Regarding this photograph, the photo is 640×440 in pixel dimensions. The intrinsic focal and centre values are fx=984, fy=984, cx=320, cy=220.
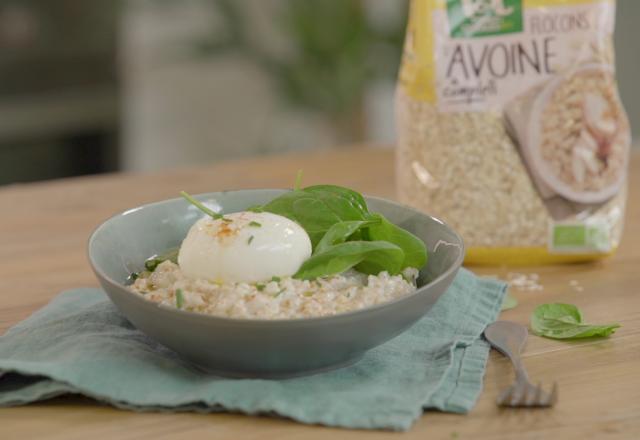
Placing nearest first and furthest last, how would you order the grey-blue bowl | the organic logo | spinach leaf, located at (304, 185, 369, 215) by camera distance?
the grey-blue bowl
spinach leaf, located at (304, 185, 369, 215)
the organic logo

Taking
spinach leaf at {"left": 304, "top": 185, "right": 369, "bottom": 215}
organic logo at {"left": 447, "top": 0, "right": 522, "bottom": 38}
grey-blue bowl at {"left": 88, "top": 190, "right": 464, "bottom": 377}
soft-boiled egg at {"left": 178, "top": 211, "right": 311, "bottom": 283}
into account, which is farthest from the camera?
organic logo at {"left": 447, "top": 0, "right": 522, "bottom": 38}

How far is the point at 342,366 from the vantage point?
0.99 metres

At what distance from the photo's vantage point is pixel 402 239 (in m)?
1.07

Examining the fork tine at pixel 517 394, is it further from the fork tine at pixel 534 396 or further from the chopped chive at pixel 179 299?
the chopped chive at pixel 179 299

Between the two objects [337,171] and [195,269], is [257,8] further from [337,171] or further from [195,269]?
[195,269]

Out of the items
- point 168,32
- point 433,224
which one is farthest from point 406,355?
point 168,32

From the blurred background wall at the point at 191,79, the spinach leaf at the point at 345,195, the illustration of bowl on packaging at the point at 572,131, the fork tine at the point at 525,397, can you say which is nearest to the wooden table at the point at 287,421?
the fork tine at the point at 525,397

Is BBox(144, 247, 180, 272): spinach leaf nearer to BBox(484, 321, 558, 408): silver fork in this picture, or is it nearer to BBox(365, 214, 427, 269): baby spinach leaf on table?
BBox(365, 214, 427, 269): baby spinach leaf on table

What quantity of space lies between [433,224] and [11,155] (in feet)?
8.40

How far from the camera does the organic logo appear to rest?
134cm

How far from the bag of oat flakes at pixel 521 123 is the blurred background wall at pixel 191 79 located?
1.84 meters

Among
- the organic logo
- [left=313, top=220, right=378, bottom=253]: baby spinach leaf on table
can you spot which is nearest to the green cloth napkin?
[left=313, top=220, right=378, bottom=253]: baby spinach leaf on table

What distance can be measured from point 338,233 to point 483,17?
1.56 feet

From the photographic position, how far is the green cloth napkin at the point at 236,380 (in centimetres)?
90
